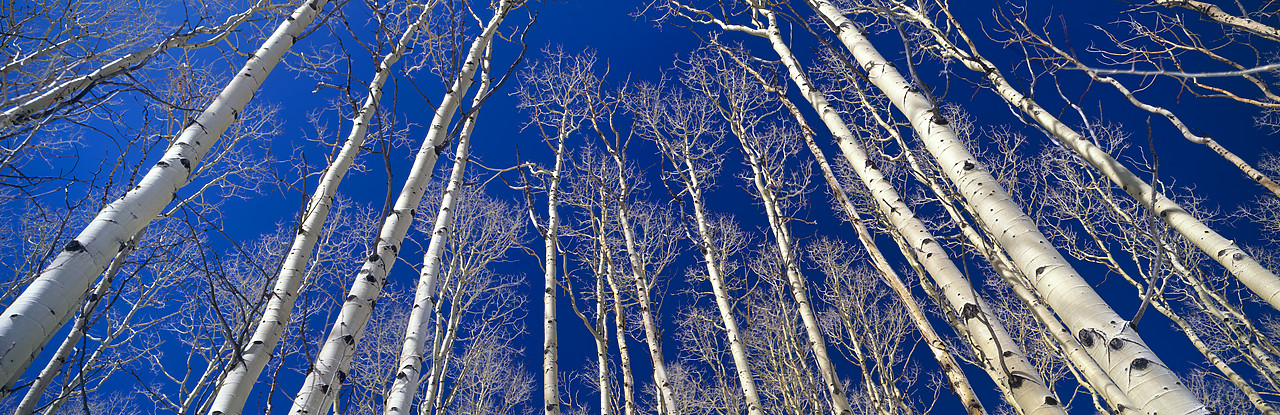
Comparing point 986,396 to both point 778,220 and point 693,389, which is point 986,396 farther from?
point 778,220

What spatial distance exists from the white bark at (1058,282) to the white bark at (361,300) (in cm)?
251

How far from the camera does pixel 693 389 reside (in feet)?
37.6

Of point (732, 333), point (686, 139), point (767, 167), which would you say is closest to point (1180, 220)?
point (732, 333)

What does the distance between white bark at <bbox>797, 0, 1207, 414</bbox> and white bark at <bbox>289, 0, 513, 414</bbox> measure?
2.51 m

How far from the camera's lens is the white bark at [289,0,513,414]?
Answer: 2.00 meters

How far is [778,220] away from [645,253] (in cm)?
211

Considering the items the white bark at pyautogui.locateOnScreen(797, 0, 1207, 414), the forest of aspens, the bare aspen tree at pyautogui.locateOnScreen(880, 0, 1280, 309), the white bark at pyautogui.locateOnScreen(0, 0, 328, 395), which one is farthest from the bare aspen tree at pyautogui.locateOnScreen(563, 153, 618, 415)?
the bare aspen tree at pyautogui.locateOnScreen(880, 0, 1280, 309)

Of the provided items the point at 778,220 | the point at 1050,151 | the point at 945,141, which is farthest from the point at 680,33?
the point at 945,141

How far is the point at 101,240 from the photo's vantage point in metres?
2.09

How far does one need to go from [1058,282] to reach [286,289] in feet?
10.8

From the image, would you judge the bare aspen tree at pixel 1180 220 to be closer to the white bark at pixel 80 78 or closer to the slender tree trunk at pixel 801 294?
the slender tree trunk at pixel 801 294

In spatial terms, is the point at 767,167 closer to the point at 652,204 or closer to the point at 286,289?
the point at 652,204

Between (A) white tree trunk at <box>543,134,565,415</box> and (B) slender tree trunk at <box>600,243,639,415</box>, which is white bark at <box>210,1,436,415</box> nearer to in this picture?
(A) white tree trunk at <box>543,134,565,415</box>

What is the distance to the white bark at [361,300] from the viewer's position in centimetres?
200
